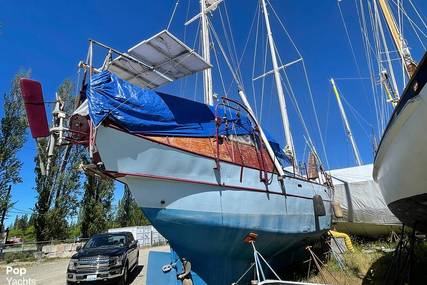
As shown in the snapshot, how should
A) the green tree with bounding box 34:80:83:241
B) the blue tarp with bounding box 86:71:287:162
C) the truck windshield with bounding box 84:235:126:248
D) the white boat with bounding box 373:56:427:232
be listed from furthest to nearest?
the green tree with bounding box 34:80:83:241, the truck windshield with bounding box 84:235:126:248, the blue tarp with bounding box 86:71:287:162, the white boat with bounding box 373:56:427:232

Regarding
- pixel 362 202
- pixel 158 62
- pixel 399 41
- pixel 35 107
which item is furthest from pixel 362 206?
pixel 35 107

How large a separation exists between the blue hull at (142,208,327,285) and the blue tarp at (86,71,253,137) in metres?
1.70

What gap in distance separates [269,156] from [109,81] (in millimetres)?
4364

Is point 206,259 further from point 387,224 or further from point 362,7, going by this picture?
point 387,224

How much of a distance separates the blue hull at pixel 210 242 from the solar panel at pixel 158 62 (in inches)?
130

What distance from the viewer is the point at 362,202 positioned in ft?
51.5

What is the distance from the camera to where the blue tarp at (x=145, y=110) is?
582 centimetres

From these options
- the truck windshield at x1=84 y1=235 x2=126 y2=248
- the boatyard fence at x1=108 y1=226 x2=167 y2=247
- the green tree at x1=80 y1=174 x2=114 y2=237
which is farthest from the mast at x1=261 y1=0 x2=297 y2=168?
the boatyard fence at x1=108 y1=226 x2=167 y2=247

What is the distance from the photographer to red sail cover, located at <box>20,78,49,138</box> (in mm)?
5852

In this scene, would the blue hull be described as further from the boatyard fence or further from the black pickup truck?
the boatyard fence

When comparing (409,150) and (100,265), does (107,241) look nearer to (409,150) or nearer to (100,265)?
(100,265)

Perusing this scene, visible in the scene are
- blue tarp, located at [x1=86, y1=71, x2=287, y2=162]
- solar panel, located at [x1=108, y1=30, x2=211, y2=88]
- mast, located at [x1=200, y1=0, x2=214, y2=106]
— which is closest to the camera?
blue tarp, located at [x1=86, y1=71, x2=287, y2=162]

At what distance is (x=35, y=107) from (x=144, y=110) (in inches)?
80.8

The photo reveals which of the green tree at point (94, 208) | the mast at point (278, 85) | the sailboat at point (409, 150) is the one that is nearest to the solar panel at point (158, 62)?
the sailboat at point (409, 150)
